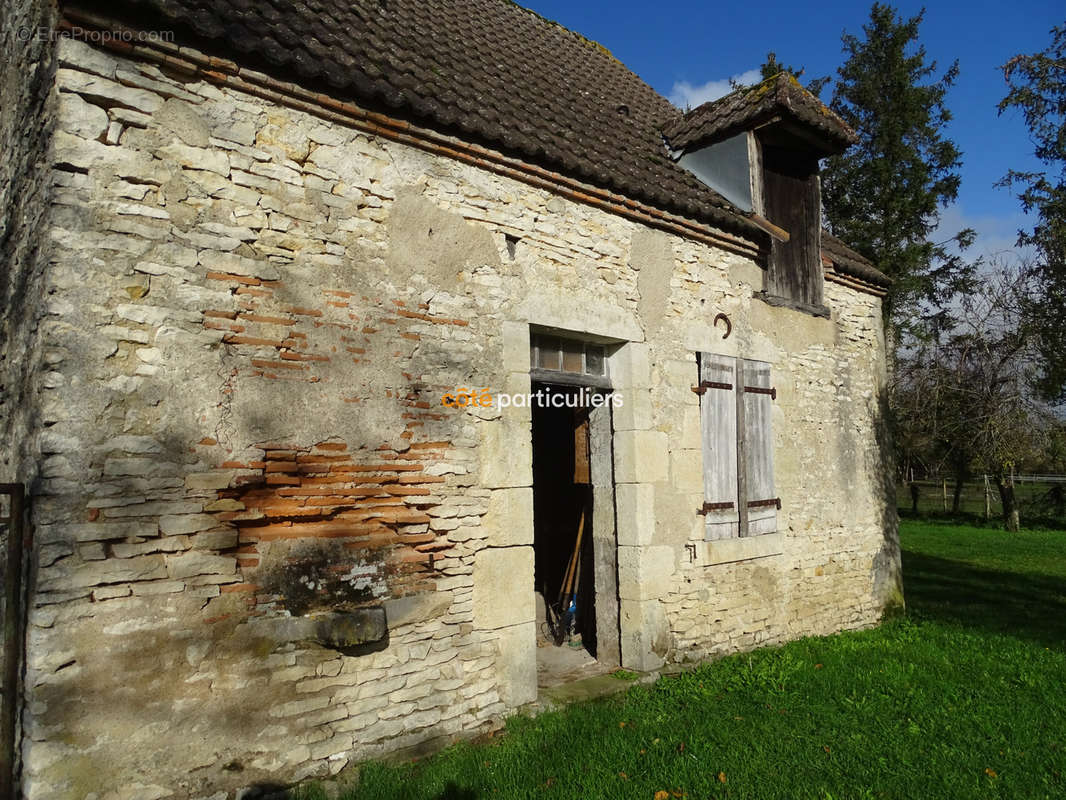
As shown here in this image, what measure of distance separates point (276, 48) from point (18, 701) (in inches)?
145

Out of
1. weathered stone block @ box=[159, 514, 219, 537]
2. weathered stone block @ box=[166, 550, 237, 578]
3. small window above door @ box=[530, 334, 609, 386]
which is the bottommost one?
weathered stone block @ box=[166, 550, 237, 578]

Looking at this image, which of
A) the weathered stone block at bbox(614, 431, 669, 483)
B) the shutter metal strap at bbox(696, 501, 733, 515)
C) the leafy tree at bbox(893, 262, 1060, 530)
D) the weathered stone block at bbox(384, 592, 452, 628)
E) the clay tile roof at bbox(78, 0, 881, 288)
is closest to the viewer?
the clay tile roof at bbox(78, 0, 881, 288)

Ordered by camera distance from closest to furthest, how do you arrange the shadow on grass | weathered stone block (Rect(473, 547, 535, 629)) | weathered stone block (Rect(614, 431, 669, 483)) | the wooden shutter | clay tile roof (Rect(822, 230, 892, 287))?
weathered stone block (Rect(473, 547, 535, 629)) → weathered stone block (Rect(614, 431, 669, 483)) → the wooden shutter → the shadow on grass → clay tile roof (Rect(822, 230, 892, 287))

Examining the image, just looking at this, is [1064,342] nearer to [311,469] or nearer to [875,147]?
[875,147]

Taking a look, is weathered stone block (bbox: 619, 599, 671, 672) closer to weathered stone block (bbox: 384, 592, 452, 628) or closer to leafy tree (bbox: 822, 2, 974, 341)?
weathered stone block (bbox: 384, 592, 452, 628)

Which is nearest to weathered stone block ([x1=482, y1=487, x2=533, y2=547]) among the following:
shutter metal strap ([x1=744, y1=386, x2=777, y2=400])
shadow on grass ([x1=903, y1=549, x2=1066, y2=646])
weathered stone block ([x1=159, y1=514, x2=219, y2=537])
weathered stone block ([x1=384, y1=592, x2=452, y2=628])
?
weathered stone block ([x1=384, y1=592, x2=452, y2=628])

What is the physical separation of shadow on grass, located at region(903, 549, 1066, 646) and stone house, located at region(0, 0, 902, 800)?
123 inches

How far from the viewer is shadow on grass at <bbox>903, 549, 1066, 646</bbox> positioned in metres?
7.77

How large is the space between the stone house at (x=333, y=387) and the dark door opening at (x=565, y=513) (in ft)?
0.21

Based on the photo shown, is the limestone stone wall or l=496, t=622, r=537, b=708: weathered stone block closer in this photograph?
the limestone stone wall

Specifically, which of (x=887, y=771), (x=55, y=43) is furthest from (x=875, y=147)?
(x=55, y=43)

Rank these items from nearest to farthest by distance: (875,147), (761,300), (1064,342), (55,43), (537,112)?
1. (55,43)
2. (537,112)
3. (761,300)
4. (1064,342)
5. (875,147)

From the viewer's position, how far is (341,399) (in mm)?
3998

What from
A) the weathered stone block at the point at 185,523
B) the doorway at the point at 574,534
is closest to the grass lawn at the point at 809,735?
the doorway at the point at 574,534
